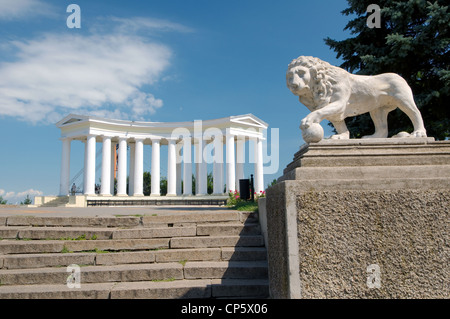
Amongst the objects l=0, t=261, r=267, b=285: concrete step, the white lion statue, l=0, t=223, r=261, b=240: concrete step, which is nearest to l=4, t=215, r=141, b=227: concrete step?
l=0, t=223, r=261, b=240: concrete step

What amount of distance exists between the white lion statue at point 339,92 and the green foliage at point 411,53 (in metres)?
8.73

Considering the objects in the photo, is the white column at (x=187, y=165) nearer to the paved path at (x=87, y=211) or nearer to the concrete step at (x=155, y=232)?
the paved path at (x=87, y=211)

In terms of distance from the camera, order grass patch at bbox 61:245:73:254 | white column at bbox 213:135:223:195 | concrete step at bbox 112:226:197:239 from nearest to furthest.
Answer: grass patch at bbox 61:245:73:254
concrete step at bbox 112:226:197:239
white column at bbox 213:135:223:195

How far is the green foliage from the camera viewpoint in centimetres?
1273

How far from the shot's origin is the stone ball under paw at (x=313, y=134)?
423 cm

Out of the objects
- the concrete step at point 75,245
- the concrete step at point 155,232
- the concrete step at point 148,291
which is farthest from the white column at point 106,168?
the concrete step at point 148,291

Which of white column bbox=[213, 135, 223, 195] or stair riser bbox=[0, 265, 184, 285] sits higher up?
white column bbox=[213, 135, 223, 195]

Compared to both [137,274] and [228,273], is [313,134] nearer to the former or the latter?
[228,273]

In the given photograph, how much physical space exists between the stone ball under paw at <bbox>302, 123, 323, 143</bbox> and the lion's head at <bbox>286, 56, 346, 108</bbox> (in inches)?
28.1

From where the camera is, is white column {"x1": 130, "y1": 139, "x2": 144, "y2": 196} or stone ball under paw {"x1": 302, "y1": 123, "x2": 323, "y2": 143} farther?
white column {"x1": 130, "y1": 139, "x2": 144, "y2": 196}

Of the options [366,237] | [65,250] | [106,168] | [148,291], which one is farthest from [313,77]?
[106,168]

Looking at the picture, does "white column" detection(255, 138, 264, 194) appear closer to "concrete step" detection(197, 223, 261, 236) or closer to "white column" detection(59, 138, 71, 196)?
"white column" detection(59, 138, 71, 196)

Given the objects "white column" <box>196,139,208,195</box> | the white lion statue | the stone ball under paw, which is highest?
"white column" <box>196,139,208,195</box>

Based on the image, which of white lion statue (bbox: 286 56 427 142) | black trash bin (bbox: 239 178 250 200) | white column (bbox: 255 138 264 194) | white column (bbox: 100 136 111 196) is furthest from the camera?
white column (bbox: 255 138 264 194)
